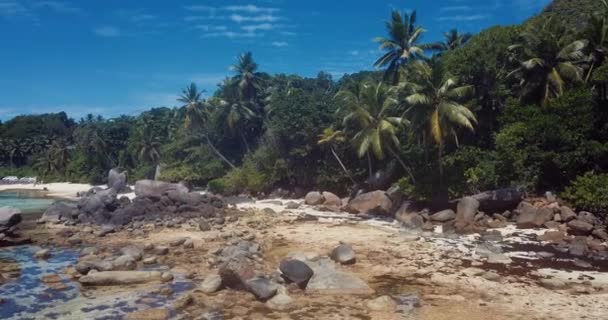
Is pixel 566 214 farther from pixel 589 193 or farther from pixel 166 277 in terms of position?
pixel 166 277

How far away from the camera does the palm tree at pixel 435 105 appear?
27000mm

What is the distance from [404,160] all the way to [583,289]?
21.1 m

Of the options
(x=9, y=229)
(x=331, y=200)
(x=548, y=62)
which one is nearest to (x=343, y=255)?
(x=9, y=229)

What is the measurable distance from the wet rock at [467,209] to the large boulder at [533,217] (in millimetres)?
2262

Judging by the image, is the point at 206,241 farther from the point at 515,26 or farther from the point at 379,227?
the point at 515,26

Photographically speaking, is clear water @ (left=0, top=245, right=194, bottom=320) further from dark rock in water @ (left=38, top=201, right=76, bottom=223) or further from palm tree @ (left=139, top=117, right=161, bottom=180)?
palm tree @ (left=139, top=117, right=161, bottom=180)

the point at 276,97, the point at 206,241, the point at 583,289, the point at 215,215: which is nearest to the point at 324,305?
the point at 583,289

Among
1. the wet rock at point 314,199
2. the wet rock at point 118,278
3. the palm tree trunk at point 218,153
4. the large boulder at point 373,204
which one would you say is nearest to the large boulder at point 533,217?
the large boulder at point 373,204

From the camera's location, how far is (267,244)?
21.1 metres

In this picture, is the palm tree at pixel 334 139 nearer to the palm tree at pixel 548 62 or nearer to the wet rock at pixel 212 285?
the palm tree at pixel 548 62

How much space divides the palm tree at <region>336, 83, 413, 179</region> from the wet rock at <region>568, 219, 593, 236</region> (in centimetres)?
1119

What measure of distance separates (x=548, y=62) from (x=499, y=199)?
926cm

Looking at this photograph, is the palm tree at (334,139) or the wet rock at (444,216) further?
the palm tree at (334,139)

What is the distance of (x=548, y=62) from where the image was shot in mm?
27422
